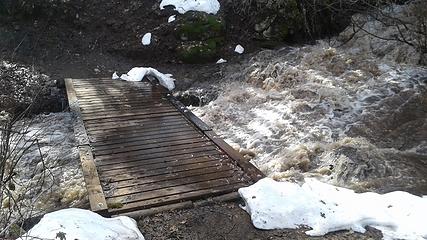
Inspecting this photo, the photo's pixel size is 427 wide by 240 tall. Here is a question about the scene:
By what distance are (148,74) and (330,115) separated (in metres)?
3.93

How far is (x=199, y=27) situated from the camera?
9.88 meters

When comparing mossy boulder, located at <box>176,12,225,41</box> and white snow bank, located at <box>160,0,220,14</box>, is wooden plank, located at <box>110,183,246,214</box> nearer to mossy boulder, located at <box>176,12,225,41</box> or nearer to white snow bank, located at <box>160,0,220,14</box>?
mossy boulder, located at <box>176,12,225,41</box>

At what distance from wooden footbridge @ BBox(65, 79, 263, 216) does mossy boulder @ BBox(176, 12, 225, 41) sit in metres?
2.86

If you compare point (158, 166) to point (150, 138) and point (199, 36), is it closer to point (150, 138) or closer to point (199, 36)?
point (150, 138)

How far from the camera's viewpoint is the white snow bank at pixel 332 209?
3635mm

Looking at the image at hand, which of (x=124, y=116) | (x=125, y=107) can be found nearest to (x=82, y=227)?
(x=124, y=116)

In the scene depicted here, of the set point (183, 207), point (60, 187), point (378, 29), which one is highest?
point (378, 29)

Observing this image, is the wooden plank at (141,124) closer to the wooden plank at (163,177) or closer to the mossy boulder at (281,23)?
the wooden plank at (163,177)

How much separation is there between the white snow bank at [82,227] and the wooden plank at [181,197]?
0.31 metres

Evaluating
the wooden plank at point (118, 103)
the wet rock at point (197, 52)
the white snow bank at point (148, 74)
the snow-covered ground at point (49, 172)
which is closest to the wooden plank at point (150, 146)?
the snow-covered ground at point (49, 172)

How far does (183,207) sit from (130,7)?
7.79m

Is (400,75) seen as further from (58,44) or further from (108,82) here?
(58,44)

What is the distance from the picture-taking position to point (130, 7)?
420 inches

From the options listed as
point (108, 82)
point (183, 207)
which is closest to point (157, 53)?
point (108, 82)
